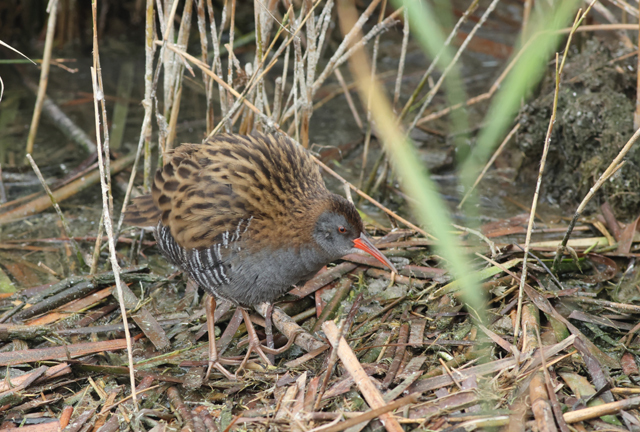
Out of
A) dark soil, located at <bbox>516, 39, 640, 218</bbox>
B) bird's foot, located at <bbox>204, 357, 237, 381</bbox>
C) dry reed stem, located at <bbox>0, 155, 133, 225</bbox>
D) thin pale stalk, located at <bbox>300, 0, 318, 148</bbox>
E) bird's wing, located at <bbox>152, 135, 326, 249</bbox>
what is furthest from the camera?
dry reed stem, located at <bbox>0, 155, 133, 225</bbox>

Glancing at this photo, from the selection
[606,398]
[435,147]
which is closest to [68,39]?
[435,147]

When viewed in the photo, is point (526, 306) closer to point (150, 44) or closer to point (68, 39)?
point (150, 44)

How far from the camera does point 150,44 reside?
3.16 meters

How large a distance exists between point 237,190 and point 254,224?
7.1 inches

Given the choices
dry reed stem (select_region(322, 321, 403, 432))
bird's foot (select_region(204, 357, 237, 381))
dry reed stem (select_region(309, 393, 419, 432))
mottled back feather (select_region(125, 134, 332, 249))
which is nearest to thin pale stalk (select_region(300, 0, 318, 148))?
mottled back feather (select_region(125, 134, 332, 249))

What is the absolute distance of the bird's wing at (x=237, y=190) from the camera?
9.38ft

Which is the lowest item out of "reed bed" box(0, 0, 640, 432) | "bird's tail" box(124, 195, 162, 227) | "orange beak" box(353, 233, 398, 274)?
"reed bed" box(0, 0, 640, 432)

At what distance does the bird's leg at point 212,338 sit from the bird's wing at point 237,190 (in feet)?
1.16

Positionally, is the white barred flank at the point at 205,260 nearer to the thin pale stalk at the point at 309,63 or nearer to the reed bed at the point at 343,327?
the reed bed at the point at 343,327

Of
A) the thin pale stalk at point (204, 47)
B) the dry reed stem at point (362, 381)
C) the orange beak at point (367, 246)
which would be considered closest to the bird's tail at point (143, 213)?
the thin pale stalk at point (204, 47)

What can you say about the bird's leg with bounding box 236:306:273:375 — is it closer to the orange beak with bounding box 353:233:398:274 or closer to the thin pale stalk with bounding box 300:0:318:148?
the orange beak with bounding box 353:233:398:274

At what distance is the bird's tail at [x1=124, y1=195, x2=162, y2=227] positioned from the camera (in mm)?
3191

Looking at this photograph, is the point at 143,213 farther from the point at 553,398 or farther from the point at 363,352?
the point at 553,398

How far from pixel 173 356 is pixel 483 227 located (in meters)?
1.97
